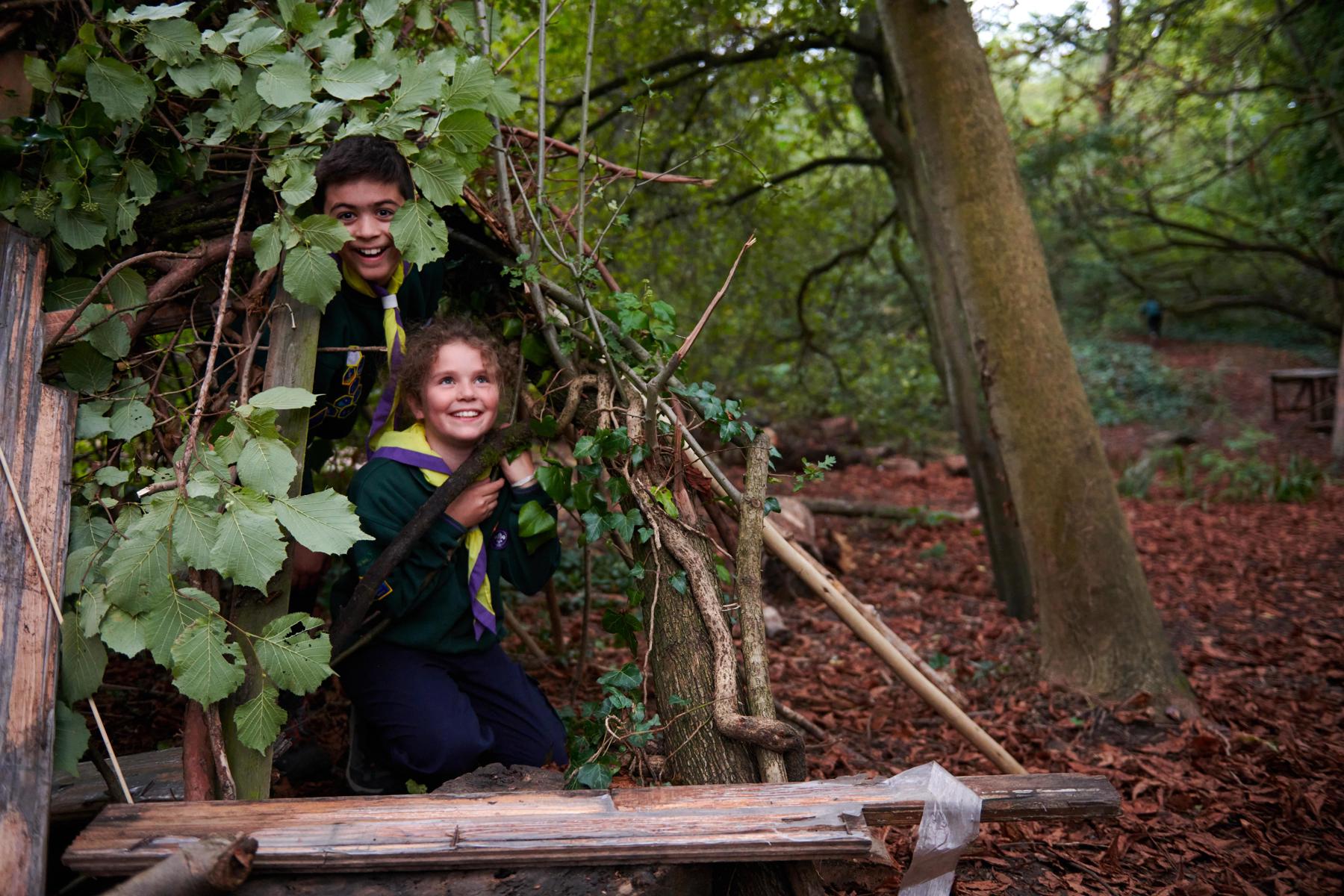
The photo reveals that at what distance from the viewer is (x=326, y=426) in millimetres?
3074

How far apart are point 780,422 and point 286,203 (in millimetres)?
9116

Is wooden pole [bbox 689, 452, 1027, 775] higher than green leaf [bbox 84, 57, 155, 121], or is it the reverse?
green leaf [bbox 84, 57, 155, 121]

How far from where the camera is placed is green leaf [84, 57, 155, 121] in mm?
2278

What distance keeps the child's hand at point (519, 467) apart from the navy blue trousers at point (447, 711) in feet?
2.05

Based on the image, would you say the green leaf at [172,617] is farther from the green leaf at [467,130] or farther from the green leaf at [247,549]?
the green leaf at [467,130]

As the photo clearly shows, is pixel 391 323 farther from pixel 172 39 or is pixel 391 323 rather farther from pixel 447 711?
pixel 447 711

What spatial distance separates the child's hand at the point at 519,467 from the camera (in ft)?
9.45

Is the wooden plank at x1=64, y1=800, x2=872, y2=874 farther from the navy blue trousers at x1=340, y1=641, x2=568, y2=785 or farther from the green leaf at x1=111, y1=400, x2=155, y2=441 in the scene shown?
the green leaf at x1=111, y1=400, x2=155, y2=441

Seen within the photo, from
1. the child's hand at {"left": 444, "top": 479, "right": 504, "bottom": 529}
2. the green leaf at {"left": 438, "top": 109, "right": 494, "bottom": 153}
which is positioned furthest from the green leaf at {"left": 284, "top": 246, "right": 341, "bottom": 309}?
the child's hand at {"left": 444, "top": 479, "right": 504, "bottom": 529}

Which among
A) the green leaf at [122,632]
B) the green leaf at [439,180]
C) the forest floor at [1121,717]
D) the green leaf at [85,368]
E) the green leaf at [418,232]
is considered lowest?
the forest floor at [1121,717]

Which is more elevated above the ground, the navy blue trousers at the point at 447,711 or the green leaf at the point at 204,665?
the green leaf at the point at 204,665

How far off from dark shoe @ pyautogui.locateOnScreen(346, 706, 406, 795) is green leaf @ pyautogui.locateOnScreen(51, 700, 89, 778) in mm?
942

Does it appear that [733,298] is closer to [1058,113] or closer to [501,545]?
[1058,113]

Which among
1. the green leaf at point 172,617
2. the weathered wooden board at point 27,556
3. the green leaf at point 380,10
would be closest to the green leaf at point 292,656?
the green leaf at point 172,617
